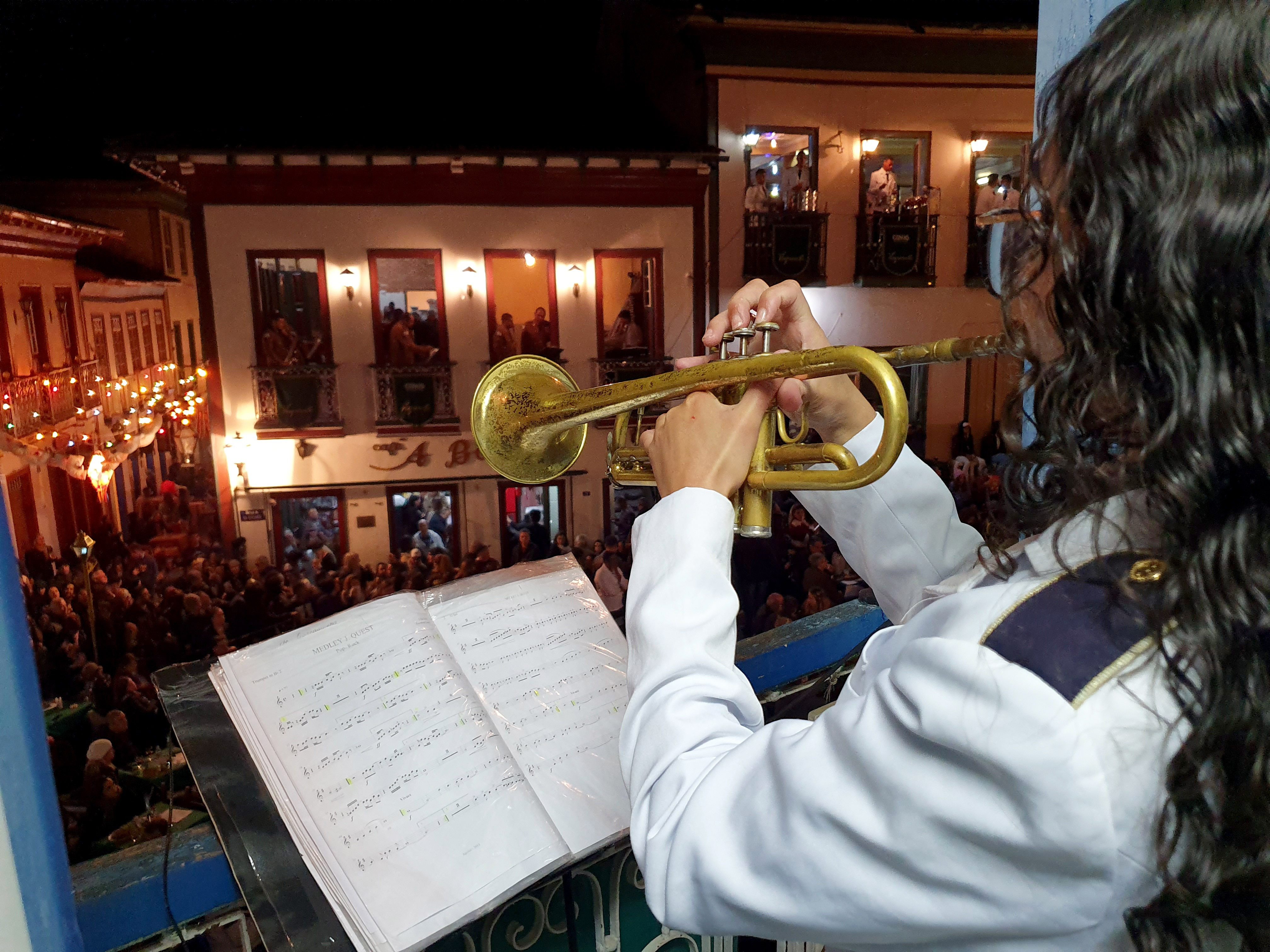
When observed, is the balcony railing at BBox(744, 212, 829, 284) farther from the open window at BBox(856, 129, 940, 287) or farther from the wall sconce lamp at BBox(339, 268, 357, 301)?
the wall sconce lamp at BBox(339, 268, 357, 301)

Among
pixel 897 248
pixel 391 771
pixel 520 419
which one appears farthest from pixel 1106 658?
pixel 897 248

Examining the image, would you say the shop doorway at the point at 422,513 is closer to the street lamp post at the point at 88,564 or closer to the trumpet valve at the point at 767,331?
the street lamp post at the point at 88,564

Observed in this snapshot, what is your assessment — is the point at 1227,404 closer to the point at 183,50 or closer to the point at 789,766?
the point at 789,766

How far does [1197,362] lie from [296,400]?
1.36 meters

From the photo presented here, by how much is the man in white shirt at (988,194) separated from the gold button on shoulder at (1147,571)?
4.73 feet

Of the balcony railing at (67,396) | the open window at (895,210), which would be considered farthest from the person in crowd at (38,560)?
the open window at (895,210)

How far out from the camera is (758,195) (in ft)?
5.57

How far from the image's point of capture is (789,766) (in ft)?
1.93

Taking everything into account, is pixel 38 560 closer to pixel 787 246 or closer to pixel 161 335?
pixel 161 335

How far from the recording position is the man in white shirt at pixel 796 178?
173cm

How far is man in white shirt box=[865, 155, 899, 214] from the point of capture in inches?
68.3

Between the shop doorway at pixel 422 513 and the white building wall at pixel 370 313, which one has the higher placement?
the white building wall at pixel 370 313

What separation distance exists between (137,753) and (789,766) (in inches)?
45.6

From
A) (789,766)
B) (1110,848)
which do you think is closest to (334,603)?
(789,766)
